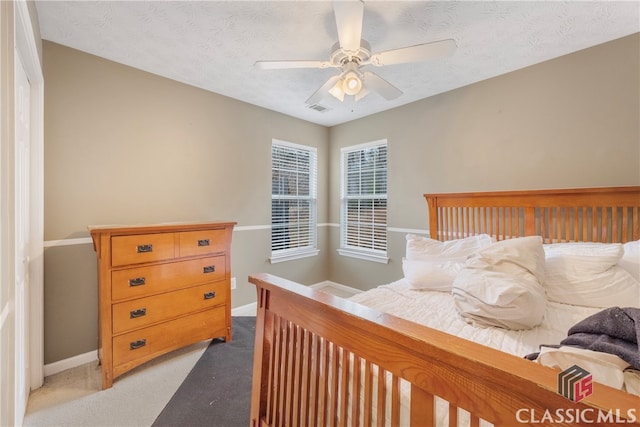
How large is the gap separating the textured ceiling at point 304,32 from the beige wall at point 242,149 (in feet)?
0.73

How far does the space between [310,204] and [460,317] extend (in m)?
2.81

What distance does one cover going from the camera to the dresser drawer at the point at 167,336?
1.94 m

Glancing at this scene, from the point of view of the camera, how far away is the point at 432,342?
0.69 m

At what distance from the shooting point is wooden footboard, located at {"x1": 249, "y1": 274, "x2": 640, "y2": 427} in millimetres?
528

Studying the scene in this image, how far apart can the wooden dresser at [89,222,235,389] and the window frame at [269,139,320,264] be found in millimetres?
1176

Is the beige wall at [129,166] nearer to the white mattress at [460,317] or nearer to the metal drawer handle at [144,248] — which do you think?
the metal drawer handle at [144,248]

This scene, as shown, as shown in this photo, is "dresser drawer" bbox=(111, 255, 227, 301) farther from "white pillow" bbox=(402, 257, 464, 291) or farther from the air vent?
the air vent

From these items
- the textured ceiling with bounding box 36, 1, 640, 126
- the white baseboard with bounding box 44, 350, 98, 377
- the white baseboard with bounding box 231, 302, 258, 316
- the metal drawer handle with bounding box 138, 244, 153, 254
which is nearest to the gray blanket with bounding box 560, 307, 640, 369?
the textured ceiling with bounding box 36, 1, 640, 126

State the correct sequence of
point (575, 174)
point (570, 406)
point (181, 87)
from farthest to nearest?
point (181, 87)
point (575, 174)
point (570, 406)

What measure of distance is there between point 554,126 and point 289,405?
9.29 ft

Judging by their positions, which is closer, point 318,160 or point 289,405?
→ point 289,405

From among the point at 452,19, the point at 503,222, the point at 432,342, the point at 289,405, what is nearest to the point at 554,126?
the point at 503,222

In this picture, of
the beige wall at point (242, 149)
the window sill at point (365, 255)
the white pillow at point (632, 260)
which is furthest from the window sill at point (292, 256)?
the white pillow at point (632, 260)

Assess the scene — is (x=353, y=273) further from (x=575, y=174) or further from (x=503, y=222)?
(x=575, y=174)
